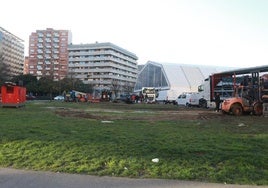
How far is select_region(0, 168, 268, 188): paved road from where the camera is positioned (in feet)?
24.5

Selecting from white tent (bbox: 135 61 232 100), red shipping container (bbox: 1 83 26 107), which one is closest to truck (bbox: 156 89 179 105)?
white tent (bbox: 135 61 232 100)

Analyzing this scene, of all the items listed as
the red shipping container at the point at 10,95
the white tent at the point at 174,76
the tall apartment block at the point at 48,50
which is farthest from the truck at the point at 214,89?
the tall apartment block at the point at 48,50

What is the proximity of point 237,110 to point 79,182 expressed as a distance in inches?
911

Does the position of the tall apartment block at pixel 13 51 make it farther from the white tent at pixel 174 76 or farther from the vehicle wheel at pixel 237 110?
the vehicle wheel at pixel 237 110

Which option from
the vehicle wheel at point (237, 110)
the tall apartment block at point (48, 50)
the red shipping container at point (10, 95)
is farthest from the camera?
the tall apartment block at point (48, 50)

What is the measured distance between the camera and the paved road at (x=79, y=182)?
746 cm

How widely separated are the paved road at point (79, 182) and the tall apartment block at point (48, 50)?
547 feet

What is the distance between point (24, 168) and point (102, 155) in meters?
1.80

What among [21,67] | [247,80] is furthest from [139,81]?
[247,80]

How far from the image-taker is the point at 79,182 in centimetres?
769

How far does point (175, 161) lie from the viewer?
29.6 ft


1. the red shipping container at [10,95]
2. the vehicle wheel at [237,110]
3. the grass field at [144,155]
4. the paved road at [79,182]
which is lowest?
the paved road at [79,182]

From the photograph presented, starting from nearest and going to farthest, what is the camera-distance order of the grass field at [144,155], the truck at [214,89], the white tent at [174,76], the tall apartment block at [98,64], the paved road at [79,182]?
1. the paved road at [79,182]
2. the grass field at [144,155]
3. the truck at [214,89]
4. the white tent at [174,76]
5. the tall apartment block at [98,64]

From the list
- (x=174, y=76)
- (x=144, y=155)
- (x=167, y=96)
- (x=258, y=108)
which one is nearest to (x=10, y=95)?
(x=258, y=108)
